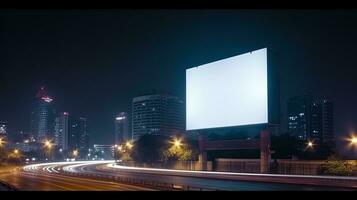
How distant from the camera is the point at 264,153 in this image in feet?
160

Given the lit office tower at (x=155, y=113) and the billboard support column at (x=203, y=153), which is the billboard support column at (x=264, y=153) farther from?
the lit office tower at (x=155, y=113)

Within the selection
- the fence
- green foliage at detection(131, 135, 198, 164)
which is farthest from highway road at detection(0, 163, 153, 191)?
green foliage at detection(131, 135, 198, 164)

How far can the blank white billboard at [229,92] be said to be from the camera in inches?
1874

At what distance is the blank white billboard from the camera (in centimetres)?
4759

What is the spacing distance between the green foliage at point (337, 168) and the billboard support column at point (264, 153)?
6.47m

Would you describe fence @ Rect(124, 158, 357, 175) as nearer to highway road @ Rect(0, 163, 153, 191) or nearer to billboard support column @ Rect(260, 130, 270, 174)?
billboard support column @ Rect(260, 130, 270, 174)

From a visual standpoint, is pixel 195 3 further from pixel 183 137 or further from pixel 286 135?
pixel 183 137

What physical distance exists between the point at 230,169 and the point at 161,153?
25357 mm

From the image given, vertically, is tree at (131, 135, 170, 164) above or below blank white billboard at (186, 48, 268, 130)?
below

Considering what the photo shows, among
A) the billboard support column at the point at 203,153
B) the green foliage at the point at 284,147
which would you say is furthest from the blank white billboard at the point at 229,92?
the green foliage at the point at 284,147

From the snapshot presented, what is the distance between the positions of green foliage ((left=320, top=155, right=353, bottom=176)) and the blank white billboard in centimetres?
738

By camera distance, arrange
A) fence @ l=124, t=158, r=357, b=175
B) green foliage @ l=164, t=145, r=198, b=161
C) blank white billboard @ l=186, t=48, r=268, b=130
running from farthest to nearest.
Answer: green foliage @ l=164, t=145, r=198, b=161
blank white billboard @ l=186, t=48, r=268, b=130
fence @ l=124, t=158, r=357, b=175

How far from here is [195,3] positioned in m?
21.1
